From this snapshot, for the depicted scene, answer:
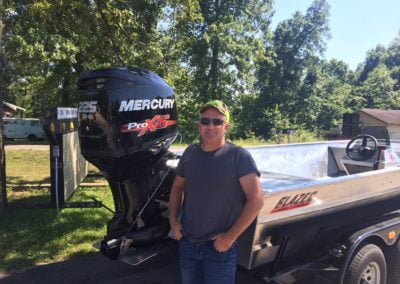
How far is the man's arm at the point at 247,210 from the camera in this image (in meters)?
2.32

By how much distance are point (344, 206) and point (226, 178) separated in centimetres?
155

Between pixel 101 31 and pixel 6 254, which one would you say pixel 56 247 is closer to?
pixel 6 254

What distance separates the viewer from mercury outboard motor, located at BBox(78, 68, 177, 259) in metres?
3.01

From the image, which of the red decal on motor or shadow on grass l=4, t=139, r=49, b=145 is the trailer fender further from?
shadow on grass l=4, t=139, r=49, b=145

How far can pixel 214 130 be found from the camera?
246 cm

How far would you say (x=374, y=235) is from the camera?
11.4 ft

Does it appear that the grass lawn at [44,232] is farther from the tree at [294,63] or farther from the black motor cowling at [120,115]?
the tree at [294,63]

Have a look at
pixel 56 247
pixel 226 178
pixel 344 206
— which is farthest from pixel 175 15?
pixel 226 178

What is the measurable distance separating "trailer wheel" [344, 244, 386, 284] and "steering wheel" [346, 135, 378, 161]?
231 cm

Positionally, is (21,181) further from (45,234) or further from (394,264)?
(394,264)

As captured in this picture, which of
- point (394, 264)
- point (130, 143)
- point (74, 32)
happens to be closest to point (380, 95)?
point (74, 32)

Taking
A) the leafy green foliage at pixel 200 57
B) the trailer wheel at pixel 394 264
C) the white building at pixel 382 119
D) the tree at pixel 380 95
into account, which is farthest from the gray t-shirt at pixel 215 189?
the tree at pixel 380 95

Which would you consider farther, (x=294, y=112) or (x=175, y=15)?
(x=294, y=112)

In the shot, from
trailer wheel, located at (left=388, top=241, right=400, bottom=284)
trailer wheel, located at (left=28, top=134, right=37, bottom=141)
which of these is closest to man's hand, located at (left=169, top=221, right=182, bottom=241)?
trailer wheel, located at (left=388, top=241, right=400, bottom=284)
